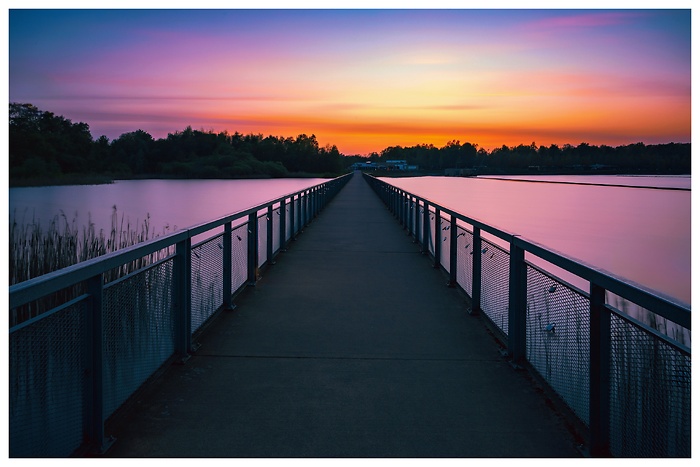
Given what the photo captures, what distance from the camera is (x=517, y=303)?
15.4ft

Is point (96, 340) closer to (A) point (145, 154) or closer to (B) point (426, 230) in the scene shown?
(B) point (426, 230)

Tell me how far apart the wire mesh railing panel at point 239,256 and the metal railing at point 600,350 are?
2754 millimetres

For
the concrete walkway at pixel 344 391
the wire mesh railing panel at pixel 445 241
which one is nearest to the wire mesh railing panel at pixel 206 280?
→ the concrete walkway at pixel 344 391

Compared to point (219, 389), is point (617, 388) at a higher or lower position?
higher

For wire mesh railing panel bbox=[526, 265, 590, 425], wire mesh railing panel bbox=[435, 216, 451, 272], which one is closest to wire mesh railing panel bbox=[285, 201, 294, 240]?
wire mesh railing panel bbox=[435, 216, 451, 272]

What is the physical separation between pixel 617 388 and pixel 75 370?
8.51 feet

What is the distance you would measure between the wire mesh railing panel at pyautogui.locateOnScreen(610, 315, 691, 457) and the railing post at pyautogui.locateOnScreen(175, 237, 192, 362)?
2967mm

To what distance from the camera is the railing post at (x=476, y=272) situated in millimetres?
6246

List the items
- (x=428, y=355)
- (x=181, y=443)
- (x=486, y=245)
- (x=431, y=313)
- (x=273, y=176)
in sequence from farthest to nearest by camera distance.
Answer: (x=273, y=176) < (x=431, y=313) < (x=486, y=245) < (x=428, y=355) < (x=181, y=443)

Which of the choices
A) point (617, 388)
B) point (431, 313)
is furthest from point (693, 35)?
point (617, 388)

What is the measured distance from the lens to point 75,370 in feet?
10.1

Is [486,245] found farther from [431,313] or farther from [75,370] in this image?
[75,370]

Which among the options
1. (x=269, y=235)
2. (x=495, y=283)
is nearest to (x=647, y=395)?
(x=495, y=283)

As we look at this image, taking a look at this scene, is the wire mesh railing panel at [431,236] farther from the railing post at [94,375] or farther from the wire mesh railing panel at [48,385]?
the wire mesh railing panel at [48,385]
